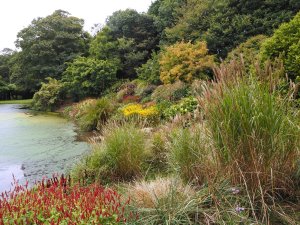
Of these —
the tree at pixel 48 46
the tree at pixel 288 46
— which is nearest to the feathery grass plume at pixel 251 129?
the tree at pixel 288 46

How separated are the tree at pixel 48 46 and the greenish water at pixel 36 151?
13.3 metres

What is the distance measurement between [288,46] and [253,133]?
4.16 meters

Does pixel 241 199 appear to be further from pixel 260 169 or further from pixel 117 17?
pixel 117 17

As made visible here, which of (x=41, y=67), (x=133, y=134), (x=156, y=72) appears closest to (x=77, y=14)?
(x=41, y=67)

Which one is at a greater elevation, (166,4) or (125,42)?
(166,4)

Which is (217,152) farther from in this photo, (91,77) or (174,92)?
(91,77)

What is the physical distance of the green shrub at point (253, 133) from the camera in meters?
2.36

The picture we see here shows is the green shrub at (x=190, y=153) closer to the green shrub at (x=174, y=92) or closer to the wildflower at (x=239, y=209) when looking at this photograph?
the wildflower at (x=239, y=209)

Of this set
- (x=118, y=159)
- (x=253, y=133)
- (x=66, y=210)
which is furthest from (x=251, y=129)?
(x=118, y=159)

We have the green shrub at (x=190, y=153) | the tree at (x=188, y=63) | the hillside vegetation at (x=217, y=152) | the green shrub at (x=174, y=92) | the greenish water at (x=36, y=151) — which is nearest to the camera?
the hillside vegetation at (x=217, y=152)

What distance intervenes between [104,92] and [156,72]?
458 centimetres

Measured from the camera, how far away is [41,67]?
75.9 ft

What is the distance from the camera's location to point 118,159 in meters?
4.16

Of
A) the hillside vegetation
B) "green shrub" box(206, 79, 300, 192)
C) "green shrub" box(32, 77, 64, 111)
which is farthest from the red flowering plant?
"green shrub" box(32, 77, 64, 111)
